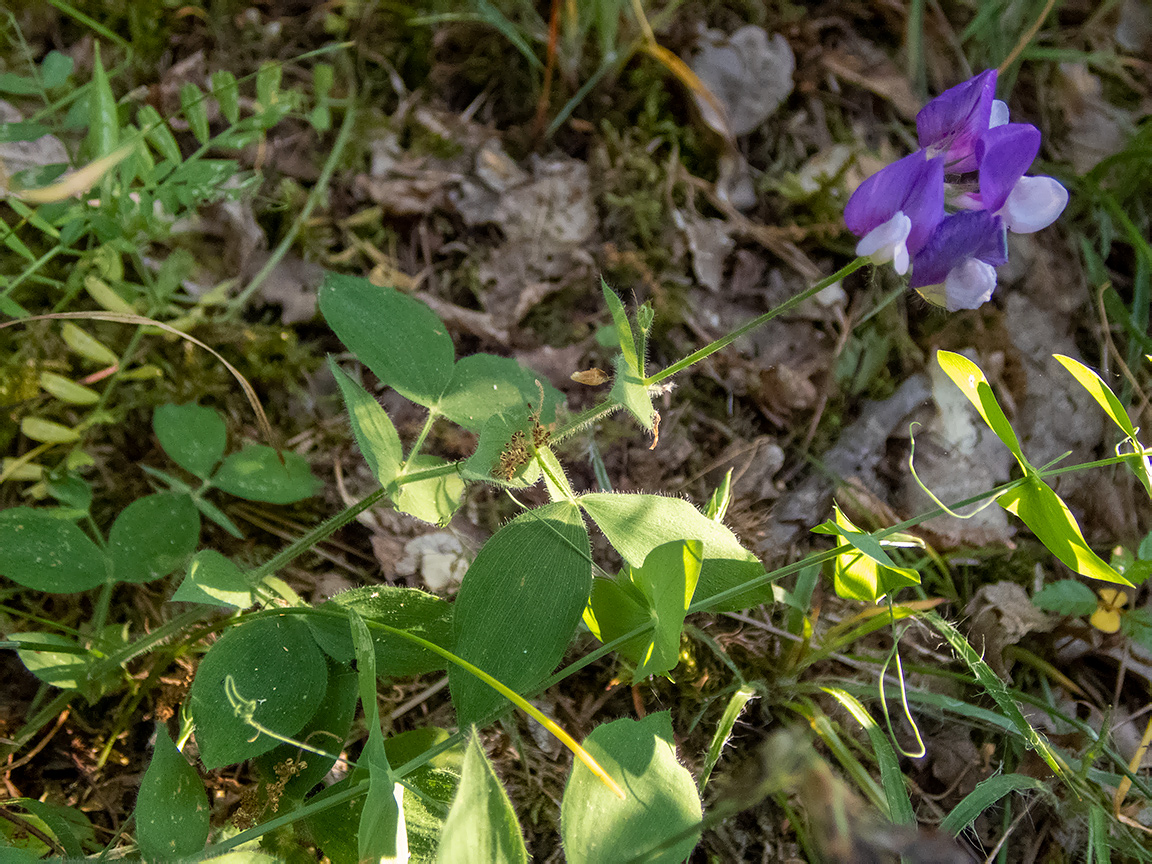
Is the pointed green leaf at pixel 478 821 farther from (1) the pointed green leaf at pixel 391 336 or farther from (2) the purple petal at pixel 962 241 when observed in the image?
(2) the purple petal at pixel 962 241

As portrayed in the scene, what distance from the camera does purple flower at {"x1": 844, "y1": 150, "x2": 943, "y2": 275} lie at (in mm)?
1242

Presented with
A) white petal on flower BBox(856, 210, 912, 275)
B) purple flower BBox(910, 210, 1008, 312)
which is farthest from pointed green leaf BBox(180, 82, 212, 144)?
purple flower BBox(910, 210, 1008, 312)

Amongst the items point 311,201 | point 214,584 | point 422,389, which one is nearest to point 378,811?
point 214,584

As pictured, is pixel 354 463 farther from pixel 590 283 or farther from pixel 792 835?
pixel 792 835

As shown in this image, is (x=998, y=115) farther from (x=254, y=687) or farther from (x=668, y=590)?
(x=254, y=687)

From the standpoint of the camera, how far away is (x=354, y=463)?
190cm

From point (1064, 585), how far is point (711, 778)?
96 cm

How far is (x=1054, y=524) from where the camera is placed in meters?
1.33

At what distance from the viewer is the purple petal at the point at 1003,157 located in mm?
1237

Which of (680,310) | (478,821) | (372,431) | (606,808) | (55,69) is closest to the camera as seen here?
(478,821)

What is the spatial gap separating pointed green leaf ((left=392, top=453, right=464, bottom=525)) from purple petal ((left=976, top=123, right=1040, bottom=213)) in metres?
1.10

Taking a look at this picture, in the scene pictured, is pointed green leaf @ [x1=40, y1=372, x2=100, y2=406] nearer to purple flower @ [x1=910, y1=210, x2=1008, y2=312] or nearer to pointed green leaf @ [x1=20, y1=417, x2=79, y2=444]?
pointed green leaf @ [x1=20, y1=417, x2=79, y2=444]

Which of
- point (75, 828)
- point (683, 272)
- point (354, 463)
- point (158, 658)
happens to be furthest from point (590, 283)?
point (75, 828)

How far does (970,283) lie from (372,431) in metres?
1.08
